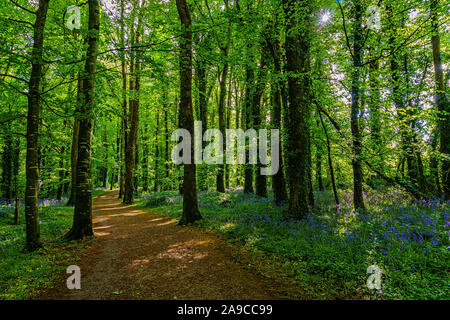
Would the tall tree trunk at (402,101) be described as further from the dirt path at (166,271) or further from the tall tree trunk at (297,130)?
the dirt path at (166,271)

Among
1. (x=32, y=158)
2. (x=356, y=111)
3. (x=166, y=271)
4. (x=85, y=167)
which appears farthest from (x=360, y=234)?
(x=32, y=158)

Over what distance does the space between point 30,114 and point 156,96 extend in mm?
15240

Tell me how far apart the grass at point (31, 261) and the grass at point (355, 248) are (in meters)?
4.55

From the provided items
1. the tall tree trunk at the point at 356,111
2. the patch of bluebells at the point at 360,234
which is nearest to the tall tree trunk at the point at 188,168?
the patch of bluebells at the point at 360,234

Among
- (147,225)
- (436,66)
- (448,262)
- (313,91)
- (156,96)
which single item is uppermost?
(156,96)

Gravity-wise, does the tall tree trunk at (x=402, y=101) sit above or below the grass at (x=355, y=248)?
above

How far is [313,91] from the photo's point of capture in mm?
9805

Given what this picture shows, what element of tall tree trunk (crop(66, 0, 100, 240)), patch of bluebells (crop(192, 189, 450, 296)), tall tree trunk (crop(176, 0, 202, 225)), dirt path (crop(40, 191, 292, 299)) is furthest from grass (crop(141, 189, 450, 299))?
tall tree trunk (crop(66, 0, 100, 240))

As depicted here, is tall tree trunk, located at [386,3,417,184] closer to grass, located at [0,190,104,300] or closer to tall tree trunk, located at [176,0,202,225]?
tall tree trunk, located at [176,0,202,225]

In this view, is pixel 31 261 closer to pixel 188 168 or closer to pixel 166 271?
pixel 166 271

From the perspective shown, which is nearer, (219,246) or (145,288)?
(145,288)

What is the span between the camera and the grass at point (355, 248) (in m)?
3.49
